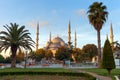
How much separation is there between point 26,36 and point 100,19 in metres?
15.0

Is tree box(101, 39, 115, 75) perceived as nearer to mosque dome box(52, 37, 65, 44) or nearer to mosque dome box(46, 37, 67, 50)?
mosque dome box(46, 37, 67, 50)

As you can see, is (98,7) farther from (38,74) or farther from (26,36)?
(38,74)

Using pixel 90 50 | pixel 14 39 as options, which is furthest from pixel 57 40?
pixel 14 39

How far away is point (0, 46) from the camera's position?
46.2 meters

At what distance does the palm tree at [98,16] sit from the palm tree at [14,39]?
1300 centimetres

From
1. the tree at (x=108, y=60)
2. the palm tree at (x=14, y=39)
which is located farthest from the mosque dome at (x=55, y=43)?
the tree at (x=108, y=60)

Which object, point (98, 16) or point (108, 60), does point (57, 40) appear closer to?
point (98, 16)

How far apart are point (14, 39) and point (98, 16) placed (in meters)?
16.8

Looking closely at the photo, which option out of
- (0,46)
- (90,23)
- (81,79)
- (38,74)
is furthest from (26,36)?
(81,79)

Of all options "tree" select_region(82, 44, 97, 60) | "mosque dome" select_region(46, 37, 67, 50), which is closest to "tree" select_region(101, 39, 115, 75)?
"tree" select_region(82, 44, 97, 60)

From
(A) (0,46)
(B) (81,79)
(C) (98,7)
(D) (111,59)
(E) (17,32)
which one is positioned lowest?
(B) (81,79)

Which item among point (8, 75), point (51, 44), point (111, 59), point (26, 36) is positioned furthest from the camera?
point (51, 44)

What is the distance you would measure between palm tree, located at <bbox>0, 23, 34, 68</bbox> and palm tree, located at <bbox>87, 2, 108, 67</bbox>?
13.0m

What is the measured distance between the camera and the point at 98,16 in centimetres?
4597
